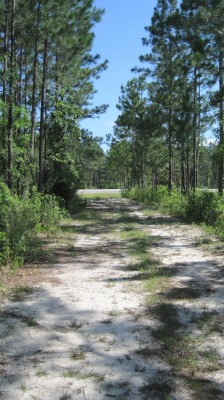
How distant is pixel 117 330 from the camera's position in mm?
4480

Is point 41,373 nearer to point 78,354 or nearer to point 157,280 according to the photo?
point 78,354

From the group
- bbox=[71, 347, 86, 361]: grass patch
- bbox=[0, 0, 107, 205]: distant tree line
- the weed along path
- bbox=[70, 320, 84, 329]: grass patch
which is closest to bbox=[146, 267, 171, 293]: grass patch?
the weed along path

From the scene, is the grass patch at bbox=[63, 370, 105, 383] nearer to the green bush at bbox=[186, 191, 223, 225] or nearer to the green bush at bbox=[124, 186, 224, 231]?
the green bush at bbox=[124, 186, 224, 231]

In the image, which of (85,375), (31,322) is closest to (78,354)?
(85,375)

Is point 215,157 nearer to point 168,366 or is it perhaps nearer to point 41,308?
point 41,308

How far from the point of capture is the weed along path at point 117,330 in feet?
10.9

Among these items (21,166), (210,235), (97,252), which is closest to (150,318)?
(97,252)

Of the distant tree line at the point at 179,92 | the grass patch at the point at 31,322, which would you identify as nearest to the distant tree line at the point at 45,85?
the distant tree line at the point at 179,92

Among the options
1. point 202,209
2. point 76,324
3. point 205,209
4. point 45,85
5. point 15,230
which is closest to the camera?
point 76,324

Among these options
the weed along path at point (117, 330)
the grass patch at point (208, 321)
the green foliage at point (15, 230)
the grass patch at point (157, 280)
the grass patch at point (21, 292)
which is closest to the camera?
the weed along path at point (117, 330)

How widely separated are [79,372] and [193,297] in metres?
2.66

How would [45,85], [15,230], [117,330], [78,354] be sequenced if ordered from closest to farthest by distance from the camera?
[78,354], [117,330], [15,230], [45,85]

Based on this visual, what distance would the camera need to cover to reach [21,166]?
583 inches

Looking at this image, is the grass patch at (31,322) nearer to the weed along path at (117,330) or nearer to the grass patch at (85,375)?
the weed along path at (117,330)
